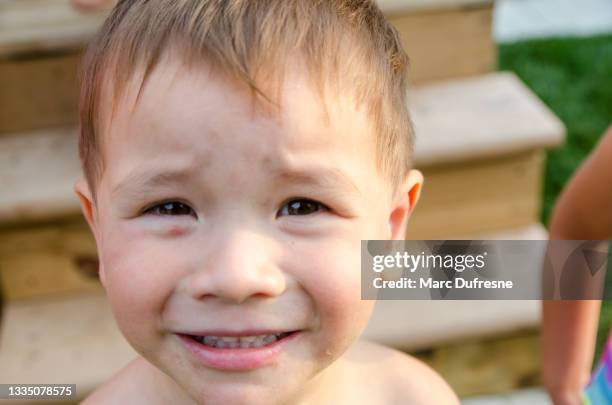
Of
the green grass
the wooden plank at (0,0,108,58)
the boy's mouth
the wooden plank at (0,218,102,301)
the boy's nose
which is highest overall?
the boy's nose

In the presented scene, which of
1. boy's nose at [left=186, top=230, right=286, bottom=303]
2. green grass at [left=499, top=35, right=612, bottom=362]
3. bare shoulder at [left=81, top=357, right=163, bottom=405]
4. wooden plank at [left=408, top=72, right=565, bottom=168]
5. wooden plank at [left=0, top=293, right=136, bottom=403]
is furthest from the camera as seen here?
green grass at [left=499, top=35, right=612, bottom=362]

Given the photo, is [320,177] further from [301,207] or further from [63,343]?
[63,343]

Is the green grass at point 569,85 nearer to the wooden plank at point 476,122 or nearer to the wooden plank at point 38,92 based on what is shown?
the wooden plank at point 476,122

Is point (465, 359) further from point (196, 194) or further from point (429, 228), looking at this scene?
point (196, 194)

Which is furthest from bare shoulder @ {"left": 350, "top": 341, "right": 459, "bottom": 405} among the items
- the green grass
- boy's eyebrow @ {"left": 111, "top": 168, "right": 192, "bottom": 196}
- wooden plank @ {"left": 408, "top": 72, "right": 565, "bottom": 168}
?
Result: the green grass

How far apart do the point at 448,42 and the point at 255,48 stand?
1515mm

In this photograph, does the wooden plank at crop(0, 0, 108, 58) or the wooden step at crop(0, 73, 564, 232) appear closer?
the wooden step at crop(0, 73, 564, 232)

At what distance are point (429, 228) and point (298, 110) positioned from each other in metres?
1.38

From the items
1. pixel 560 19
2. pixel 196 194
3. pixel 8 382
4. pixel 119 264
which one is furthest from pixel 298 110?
pixel 560 19

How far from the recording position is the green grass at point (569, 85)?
2848mm

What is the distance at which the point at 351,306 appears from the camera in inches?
32.2

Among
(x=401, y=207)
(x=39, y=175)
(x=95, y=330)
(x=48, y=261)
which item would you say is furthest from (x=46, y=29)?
(x=401, y=207)

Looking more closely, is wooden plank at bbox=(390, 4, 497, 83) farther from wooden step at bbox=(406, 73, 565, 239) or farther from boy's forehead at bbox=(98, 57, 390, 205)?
boy's forehead at bbox=(98, 57, 390, 205)

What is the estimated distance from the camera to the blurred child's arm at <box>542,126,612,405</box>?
4.11 feet
